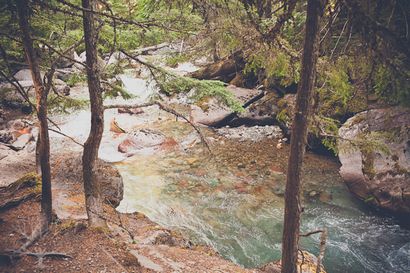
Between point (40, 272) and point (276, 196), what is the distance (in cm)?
840

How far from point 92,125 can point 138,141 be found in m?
9.57


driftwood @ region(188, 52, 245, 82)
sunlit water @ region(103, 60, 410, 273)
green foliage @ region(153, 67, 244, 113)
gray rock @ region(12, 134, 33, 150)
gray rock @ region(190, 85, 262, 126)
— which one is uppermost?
driftwood @ region(188, 52, 245, 82)

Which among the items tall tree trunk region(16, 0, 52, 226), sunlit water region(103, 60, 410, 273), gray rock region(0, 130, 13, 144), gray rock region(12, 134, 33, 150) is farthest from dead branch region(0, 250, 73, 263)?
gray rock region(0, 130, 13, 144)

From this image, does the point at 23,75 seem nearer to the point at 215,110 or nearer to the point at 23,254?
the point at 215,110

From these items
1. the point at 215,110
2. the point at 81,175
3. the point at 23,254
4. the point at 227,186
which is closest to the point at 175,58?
the point at 23,254

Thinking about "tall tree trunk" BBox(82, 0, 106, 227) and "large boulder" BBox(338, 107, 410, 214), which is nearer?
"tall tree trunk" BBox(82, 0, 106, 227)

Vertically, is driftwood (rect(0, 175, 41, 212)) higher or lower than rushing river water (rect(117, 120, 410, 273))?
higher

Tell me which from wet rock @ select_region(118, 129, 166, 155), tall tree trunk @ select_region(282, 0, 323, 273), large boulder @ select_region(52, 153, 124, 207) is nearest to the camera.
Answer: tall tree trunk @ select_region(282, 0, 323, 273)

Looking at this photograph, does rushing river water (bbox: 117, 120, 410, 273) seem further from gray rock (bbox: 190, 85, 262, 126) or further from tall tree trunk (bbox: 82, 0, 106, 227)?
gray rock (bbox: 190, 85, 262, 126)

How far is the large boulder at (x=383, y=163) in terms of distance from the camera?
Result: 955cm

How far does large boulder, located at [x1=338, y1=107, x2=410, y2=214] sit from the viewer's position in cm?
955

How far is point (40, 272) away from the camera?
18.3ft

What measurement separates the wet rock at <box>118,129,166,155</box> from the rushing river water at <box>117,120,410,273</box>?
0.74 m

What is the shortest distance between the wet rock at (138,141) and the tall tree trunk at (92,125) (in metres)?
8.39
